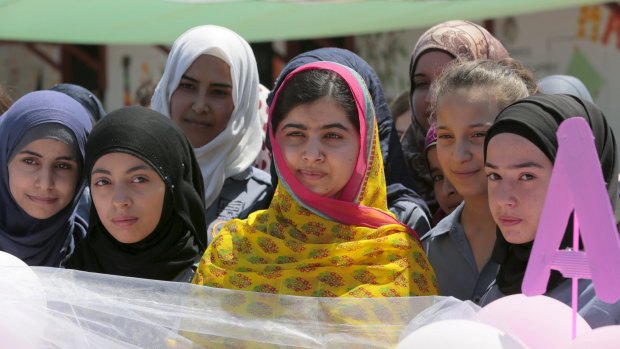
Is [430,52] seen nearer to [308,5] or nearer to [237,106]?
[237,106]

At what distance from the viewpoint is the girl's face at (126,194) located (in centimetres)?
251

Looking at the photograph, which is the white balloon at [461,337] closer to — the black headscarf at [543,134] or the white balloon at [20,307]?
the black headscarf at [543,134]

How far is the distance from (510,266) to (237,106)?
142 cm

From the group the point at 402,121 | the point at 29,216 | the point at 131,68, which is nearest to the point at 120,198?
the point at 29,216

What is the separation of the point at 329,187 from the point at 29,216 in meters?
0.99

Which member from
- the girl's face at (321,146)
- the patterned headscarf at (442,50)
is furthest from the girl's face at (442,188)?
the girl's face at (321,146)

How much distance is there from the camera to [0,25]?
19.5 feet

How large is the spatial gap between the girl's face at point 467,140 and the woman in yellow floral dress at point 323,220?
19 cm

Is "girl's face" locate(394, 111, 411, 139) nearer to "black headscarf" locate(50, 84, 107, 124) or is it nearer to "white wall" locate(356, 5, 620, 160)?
"black headscarf" locate(50, 84, 107, 124)

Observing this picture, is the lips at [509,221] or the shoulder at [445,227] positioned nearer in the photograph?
the lips at [509,221]

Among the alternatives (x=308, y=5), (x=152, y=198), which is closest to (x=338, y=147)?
(x=152, y=198)

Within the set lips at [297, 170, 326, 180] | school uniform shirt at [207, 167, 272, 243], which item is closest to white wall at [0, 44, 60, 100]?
school uniform shirt at [207, 167, 272, 243]

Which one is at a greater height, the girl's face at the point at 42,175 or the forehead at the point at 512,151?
the forehead at the point at 512,151

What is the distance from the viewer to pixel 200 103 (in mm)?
3199
